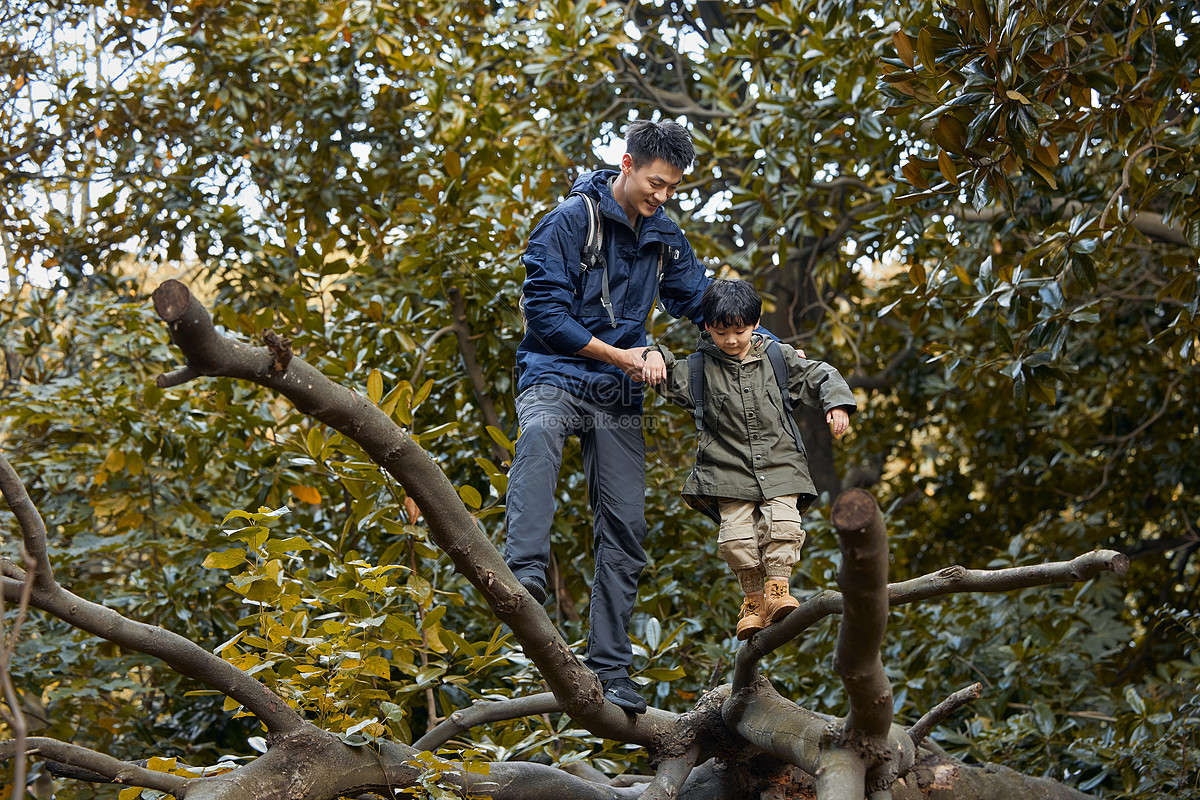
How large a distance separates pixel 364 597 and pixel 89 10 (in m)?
6.92

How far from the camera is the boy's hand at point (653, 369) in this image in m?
2.80

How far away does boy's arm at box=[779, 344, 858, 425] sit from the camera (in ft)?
9.18

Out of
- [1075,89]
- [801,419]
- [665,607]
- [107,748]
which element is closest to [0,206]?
[107,748]

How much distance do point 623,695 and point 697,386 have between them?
879 mm

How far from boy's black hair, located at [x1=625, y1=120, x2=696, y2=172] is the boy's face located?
497mm

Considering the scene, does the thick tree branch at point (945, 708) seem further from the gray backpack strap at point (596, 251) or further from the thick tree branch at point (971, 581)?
the gray backpack strap at point (596, 251)

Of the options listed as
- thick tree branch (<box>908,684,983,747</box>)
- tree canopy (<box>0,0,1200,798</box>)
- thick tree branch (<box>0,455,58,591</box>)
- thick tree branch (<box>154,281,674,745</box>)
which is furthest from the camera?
tree canopy (<box>0,0,1200,798</box>)

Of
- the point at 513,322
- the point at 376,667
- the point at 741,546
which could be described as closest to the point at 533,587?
the point at 376,667

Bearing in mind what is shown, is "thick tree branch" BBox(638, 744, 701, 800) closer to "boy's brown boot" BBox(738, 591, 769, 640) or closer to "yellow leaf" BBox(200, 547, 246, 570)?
"boy's brown boot" BBox(738, 591, 769, 640)

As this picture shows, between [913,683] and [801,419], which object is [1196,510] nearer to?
[801,419]

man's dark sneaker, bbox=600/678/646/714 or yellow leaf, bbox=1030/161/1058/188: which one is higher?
yellow leaf, bbox=1030/161/1058/188

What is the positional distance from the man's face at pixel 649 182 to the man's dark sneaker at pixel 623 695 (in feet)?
4.45

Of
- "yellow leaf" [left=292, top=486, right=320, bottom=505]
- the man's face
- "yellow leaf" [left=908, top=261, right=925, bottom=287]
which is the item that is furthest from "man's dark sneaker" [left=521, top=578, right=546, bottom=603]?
"yellow leaf" [left=908, top=261, right=925, bottom=287]

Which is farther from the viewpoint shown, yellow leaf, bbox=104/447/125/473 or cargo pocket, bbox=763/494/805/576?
yellow leaf, bbox=104/447/125/473
